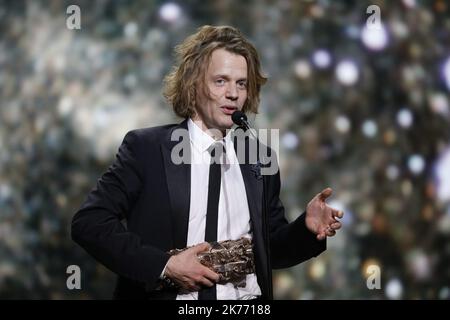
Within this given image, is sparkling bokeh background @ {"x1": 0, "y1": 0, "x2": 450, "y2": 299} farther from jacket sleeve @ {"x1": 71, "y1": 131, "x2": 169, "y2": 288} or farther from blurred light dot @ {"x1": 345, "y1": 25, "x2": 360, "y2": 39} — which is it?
jacket sleeve @ {"x1": 71, "y1": 131, "x2": 169, "y2": 288}

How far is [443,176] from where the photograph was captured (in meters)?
2.81

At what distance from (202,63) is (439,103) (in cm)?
140

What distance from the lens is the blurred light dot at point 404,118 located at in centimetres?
280

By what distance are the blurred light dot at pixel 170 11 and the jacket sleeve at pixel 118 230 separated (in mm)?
1162

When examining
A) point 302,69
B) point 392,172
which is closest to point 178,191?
point 302,69

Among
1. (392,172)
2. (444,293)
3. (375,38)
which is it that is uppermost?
(375,38)

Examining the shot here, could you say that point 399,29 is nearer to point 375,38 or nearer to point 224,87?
point 375,38

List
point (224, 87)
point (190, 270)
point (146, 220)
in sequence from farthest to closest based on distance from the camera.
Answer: point (224, 87), point (146, 220), point (190, 270)

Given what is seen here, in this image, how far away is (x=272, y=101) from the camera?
2.72 meters

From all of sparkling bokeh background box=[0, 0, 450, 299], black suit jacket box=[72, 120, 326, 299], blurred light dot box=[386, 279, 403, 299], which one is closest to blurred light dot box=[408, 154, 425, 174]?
sparkling bokeh background box=[0, 0, 450, 299]

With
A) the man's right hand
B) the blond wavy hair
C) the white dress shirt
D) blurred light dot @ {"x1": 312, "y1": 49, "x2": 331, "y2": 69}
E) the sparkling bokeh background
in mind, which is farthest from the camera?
blurred light dot @ {"x1": 312, "y1": 49, "x2": 331, "y2": 69}

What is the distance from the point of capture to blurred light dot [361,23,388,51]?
2771 mm

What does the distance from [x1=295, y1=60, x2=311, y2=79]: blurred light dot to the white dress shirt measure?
105 cm
